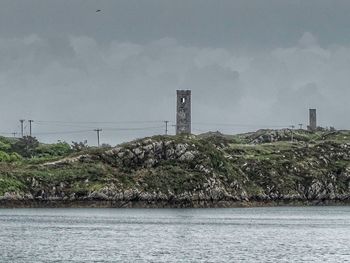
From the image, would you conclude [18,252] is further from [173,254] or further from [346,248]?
[346,248]

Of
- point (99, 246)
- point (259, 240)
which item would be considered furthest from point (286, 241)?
point (99, 246)

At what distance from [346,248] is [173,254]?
83.9 ft

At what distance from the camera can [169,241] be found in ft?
483

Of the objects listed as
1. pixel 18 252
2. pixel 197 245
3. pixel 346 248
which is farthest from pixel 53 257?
pixel 346 248

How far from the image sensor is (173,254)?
413ft

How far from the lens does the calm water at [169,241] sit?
12281 centimetres

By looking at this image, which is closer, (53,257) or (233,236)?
(53,257)

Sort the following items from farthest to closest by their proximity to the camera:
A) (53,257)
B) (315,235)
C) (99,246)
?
1. (315,235)
2. (99,246)
3. (53,257)

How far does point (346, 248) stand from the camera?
139 m

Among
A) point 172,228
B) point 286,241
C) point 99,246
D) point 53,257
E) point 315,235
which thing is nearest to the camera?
point 53,257

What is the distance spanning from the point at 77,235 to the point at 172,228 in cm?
2718

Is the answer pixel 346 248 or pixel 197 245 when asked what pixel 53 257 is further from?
pixel 346 248

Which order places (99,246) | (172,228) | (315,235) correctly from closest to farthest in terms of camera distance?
(99,246) < (315,235) < (172,228)

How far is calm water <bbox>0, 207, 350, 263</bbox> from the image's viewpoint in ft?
403
